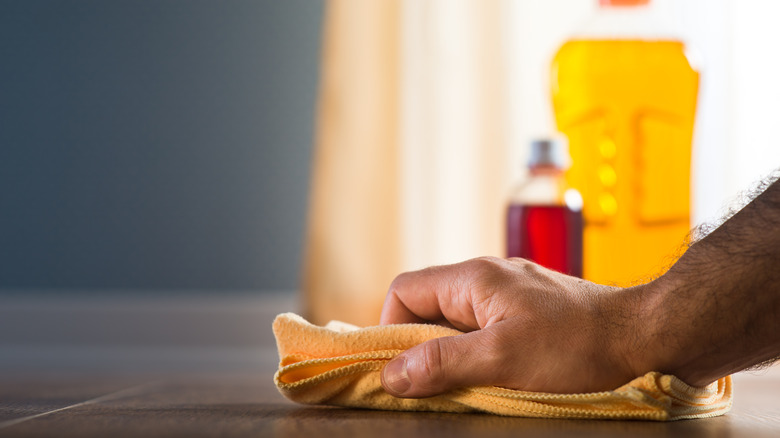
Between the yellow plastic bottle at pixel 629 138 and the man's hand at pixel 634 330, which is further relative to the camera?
the yellow plastic bottle at pixel 629 138

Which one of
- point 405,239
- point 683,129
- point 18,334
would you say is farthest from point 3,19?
point 683,129

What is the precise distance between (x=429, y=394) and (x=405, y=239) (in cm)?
111

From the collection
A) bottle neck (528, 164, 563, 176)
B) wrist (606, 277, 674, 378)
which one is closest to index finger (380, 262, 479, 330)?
wrist (606, 277, 674, 378)

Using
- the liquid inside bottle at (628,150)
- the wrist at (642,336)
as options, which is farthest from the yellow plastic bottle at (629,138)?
the wrist at (642,336)

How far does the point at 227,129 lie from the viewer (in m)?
1.75

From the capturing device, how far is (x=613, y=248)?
1.29 m

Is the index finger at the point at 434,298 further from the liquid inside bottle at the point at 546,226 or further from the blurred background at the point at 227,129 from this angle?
the blurred background at the point at 227,129

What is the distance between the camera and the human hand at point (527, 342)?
A: 0.48 m

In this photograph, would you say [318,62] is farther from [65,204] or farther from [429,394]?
[429,394]

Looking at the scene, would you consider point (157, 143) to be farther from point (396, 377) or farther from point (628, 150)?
point (396, 377)

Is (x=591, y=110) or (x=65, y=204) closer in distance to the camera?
(x=591, y=110)

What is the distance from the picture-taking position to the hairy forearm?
47 cm

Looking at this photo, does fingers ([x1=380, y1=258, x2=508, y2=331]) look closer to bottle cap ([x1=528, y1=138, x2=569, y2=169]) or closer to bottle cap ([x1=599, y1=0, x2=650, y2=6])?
bottle cap ([x1=528, y1=138, x2=569, y2=169])

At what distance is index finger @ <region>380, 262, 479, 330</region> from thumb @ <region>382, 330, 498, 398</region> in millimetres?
48
